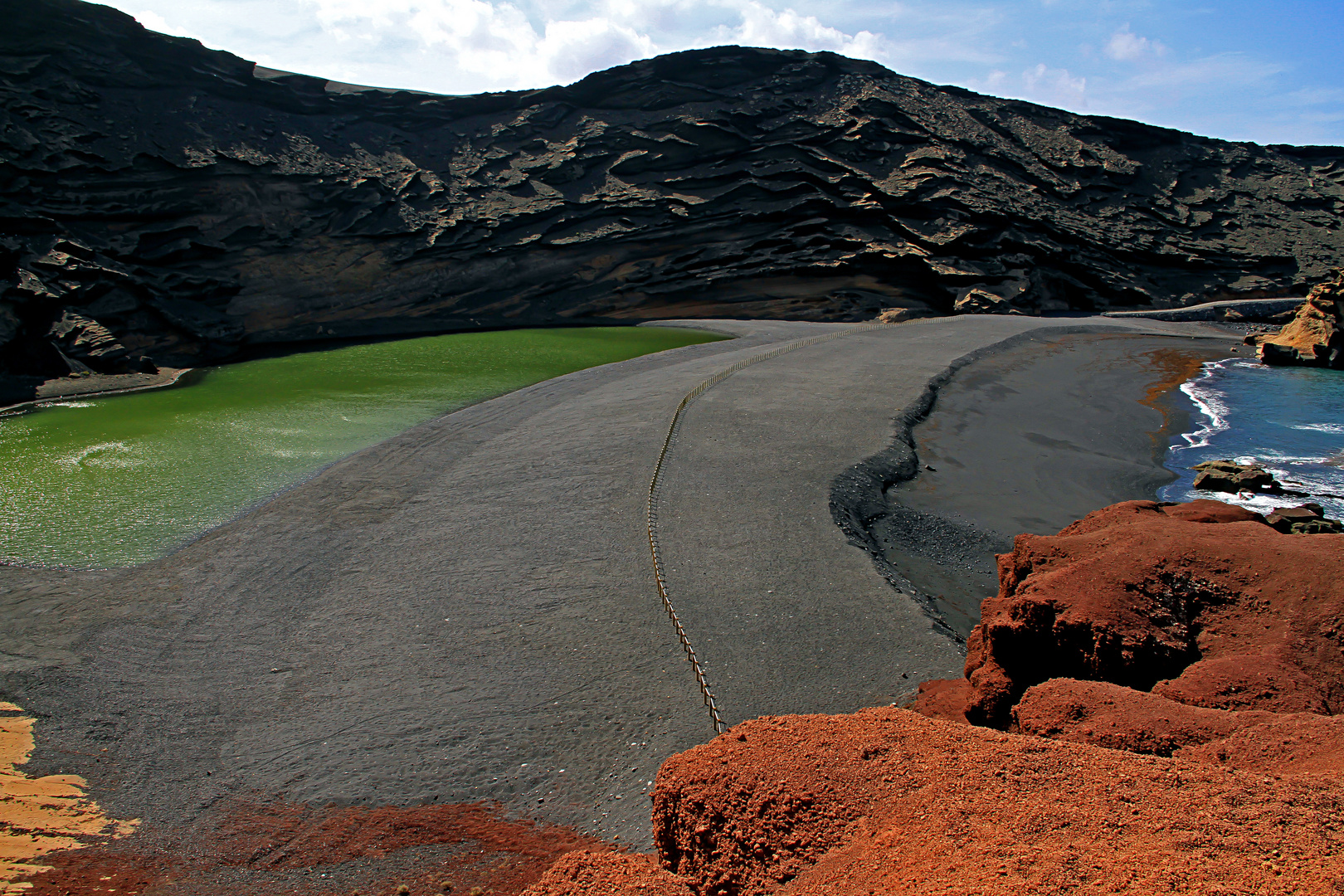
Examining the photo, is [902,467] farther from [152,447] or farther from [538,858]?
[152,447]

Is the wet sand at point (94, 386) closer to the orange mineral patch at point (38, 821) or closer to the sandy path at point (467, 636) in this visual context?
the sandy path at point (467, 636)

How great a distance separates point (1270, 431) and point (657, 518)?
14.3 meters

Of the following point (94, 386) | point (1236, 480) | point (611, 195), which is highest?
point (611, 195)

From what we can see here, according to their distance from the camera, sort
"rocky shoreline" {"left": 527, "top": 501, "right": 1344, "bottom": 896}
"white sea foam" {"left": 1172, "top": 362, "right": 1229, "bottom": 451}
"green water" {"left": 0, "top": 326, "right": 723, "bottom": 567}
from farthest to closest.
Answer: "white sea foam" {"left": 1172, "top": 362, "right": 1229, "bottom": 451} → "green water" {"left": 0, "top": 326, "right": 723, "bottom": 567} → "rocky shoreline" {"left": 527, "top": 501, "right": 1344, "bottom": 896}

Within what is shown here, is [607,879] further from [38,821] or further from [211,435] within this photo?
[211,435]

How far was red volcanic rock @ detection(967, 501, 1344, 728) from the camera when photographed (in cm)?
378

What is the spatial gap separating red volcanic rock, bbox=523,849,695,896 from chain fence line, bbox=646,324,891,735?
257cm

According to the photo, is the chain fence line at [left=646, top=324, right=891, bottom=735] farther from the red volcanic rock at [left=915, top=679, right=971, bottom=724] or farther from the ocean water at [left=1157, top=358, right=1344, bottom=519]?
the ocean water at [left=1157, top=358, right=1344, bottom=519]

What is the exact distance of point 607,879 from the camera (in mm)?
3023

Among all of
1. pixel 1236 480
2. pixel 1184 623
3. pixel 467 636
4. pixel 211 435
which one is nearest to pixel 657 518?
pixel 467 636

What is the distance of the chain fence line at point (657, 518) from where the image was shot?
6.11 m

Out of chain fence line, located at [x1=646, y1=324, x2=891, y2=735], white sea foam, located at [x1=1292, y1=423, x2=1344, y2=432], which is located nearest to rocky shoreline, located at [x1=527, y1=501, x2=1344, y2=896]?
chain fence line, located at [x1=646, y1=324, x2=891, y2=735]

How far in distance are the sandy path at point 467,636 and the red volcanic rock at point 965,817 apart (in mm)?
1933

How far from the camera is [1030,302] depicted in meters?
32.8
